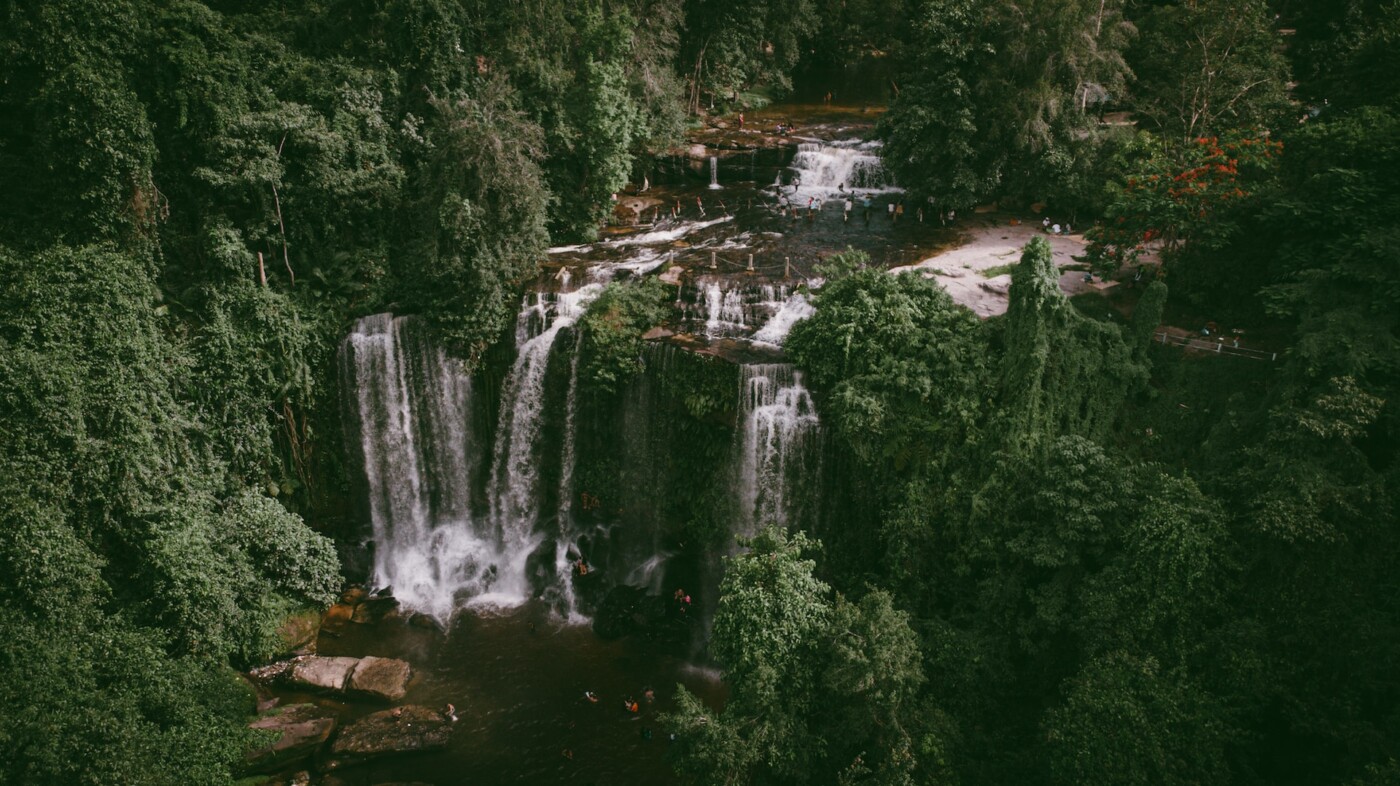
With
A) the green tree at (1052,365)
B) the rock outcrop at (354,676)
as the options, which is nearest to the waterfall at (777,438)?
the green tree at (1052,365)

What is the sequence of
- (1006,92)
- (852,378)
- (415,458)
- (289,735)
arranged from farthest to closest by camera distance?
(1006,92) < (415,458) < (852,378) < (289,735)

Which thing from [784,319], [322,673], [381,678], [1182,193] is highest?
[1182,193]

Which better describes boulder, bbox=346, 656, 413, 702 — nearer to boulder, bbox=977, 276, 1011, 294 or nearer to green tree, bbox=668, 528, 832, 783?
green tree, bbox=668, 528, 832, 783

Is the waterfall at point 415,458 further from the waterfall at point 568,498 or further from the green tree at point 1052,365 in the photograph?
the green tree at point 1052,365

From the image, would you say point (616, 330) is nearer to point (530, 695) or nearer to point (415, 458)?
point (415, 458)

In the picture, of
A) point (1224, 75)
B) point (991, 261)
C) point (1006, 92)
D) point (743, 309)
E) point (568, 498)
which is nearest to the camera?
point (743, 309)

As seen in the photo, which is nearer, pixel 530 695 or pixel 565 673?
pixel 530 695

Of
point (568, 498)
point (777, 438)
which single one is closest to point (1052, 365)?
point (777, 438)

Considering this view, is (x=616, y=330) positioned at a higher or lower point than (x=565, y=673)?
higher
